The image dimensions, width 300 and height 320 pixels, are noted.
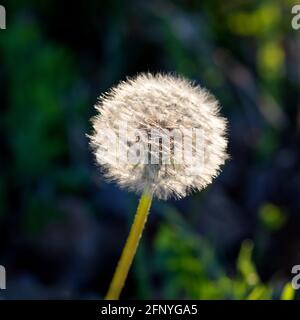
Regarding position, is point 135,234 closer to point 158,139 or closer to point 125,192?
point 158,139

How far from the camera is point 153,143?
2.62 meters

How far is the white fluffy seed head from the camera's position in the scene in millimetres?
2600

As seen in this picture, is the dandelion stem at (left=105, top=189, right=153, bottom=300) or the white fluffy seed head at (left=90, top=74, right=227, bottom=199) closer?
the dandelion stem at (left=105, top=189, right=153, bottom=300)

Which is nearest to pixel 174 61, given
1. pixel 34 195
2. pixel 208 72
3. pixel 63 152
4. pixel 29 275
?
pixel 208 72

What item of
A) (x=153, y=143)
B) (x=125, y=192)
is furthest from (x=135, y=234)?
(x=125, y=192)

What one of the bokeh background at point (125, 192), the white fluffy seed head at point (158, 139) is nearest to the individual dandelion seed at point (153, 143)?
the white fluffy seed head at point (158, 139)

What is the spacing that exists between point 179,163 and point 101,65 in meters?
3.82

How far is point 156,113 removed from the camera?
272 centimetres

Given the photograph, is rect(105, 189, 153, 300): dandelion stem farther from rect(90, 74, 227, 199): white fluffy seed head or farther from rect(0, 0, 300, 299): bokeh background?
rect(0, 0, 300, 299): bokeh background

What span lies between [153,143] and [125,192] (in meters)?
2.74

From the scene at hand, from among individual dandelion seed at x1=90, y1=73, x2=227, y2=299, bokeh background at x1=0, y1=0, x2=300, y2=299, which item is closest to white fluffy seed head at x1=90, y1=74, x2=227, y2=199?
individual dandelion seed at x1=90, y1=73, x2=227, y2=299

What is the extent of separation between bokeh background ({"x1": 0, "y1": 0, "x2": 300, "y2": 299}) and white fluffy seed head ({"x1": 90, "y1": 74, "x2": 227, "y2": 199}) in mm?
983

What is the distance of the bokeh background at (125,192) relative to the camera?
4.71 meters
